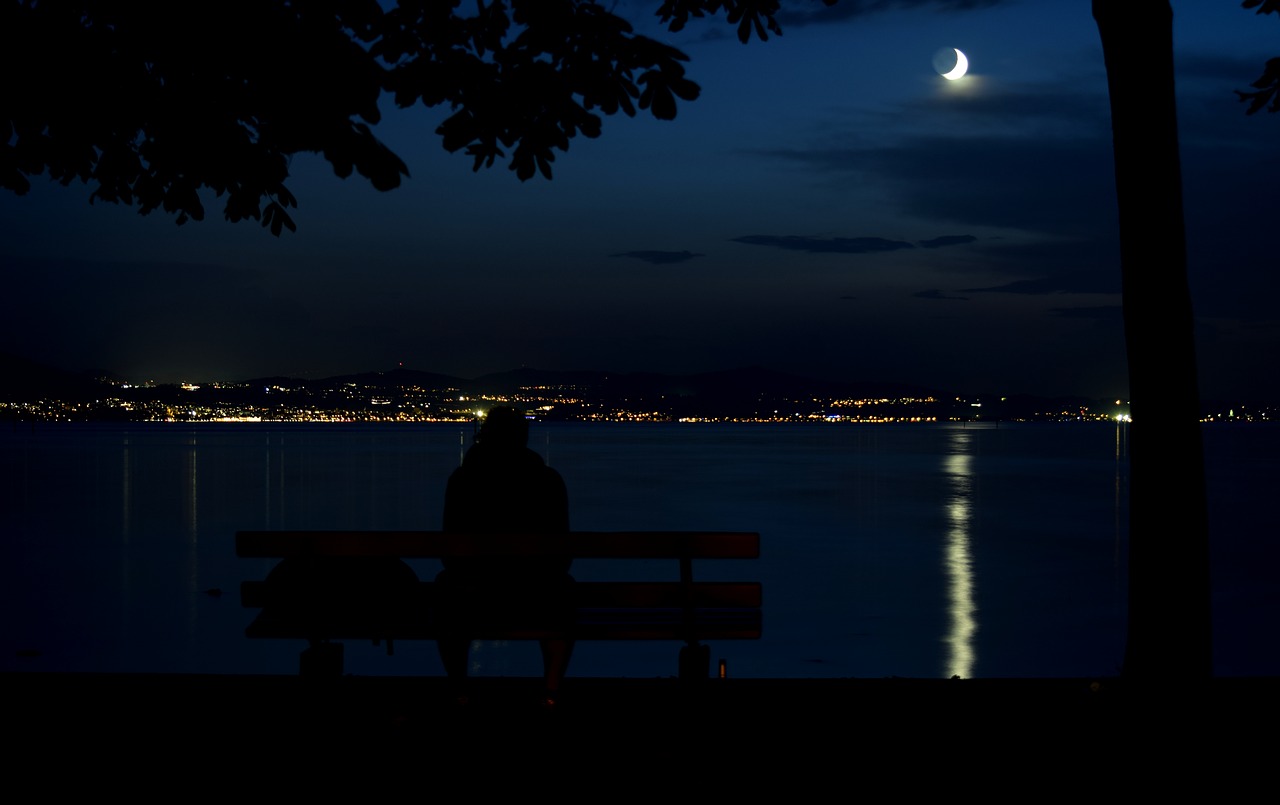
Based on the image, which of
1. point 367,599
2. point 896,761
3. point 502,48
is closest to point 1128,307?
point 896,761

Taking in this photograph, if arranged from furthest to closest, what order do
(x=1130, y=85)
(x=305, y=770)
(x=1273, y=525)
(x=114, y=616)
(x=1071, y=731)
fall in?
(x=1273, y=525)
(x=114, y=616)
(x=1130, y=85)
(x=1071, y=731)
(x=305, y=770)

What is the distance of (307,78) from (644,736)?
3255 mm

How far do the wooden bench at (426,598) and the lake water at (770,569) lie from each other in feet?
7.94

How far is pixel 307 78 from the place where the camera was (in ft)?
17.4

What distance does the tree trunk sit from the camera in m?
6.08

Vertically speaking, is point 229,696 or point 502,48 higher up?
point 502,48

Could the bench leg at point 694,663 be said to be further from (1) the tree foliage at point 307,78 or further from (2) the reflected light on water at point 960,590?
(2) the reflected light on water at point 960,590

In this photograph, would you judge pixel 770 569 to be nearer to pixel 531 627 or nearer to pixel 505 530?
pixel 505 530

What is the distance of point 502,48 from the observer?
20.5 ft

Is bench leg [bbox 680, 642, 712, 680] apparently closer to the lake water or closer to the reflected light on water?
the lake water

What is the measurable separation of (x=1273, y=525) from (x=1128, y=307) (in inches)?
929

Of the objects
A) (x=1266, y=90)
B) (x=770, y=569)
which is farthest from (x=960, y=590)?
(x=1266, y=90)

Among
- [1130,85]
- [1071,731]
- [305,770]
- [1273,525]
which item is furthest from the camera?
[1273,525]

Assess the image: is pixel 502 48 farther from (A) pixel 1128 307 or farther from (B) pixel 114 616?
(B) pixel 114 616
